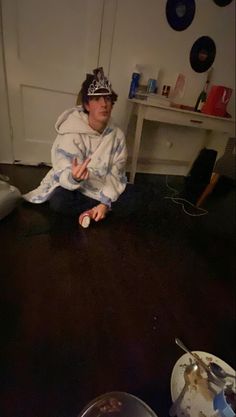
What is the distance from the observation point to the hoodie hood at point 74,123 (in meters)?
0.62

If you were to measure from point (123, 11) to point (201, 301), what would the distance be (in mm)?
550

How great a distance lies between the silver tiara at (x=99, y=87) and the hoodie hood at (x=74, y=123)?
0.08 metres

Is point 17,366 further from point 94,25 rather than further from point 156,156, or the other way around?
point 94,25

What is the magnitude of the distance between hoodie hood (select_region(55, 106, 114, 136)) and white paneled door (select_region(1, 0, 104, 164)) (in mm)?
22

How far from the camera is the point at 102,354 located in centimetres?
50

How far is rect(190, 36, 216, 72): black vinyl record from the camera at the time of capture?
34cm

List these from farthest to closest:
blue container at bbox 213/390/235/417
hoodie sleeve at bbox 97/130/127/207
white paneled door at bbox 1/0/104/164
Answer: hoodie sleeve at bbox 97/130/127/207, white paneled door at bbox 1/0/104/164, blue container at bbox 213/390/235/417

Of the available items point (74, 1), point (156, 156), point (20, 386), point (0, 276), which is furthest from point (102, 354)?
point (74, 1)

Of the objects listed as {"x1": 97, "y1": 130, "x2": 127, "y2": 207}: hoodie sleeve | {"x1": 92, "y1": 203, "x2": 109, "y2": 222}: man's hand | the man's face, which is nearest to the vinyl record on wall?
the man's face

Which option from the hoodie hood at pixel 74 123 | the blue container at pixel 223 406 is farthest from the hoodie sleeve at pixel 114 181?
the blue container at pixel 223 406

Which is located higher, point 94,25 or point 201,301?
point 94,25

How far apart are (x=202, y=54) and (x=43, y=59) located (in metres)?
0.36

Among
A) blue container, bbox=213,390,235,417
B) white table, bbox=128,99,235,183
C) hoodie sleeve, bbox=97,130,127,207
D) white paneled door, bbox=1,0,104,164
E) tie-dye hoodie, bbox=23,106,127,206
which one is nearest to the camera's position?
blue container, bbox=213,390,235,417

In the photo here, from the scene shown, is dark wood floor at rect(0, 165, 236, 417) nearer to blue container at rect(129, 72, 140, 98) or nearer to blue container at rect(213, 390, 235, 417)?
blue container at rect(213, 390, 235, 417)
